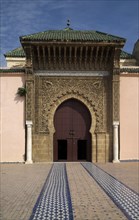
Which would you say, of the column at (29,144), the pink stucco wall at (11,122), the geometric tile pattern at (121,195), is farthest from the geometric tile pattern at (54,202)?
the pink stucco wall at (11,122)

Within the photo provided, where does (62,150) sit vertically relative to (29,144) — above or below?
below

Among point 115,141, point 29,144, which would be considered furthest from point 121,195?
point 29,144

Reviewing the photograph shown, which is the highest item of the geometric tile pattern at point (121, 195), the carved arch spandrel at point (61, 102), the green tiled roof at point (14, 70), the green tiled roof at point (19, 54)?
the green tiled roof at point (19, 54)

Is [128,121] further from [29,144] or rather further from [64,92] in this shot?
[29,144]

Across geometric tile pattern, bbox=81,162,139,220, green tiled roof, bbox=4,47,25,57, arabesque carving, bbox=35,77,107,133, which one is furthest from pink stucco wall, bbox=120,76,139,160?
green tiled roof, bbox=4,47,25,57

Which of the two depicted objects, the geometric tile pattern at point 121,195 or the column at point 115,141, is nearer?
the geometric tile pattern at point 121,195

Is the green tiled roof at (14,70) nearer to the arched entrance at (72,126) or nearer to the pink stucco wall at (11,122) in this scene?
the pink stucco wall at (11,122)

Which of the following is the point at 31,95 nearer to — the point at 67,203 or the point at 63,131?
the point at 63,131

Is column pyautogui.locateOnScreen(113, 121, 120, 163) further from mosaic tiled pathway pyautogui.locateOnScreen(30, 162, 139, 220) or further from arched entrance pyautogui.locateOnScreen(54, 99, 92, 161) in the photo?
mosaic tiled pathway pyautogui.locateOnScreen(30, 162, 139, 220)
